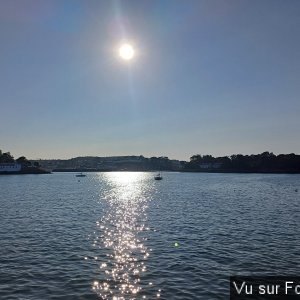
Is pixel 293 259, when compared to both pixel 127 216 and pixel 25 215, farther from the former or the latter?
pixel 25 215

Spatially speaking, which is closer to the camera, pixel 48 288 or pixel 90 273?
pixel 48 288

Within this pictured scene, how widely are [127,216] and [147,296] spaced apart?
1667 inches

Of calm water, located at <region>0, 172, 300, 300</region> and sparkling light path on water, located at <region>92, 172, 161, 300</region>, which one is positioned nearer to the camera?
sparkling light path on water, located at <region>92, 172, 161, 300</region>

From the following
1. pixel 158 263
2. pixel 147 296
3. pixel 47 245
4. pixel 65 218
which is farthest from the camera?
pixel 65 218

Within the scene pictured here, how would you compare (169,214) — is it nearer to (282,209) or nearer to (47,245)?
(282,209)

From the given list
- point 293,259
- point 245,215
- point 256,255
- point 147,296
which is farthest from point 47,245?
point 245,215

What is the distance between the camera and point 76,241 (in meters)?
39.8

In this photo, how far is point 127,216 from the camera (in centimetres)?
6519

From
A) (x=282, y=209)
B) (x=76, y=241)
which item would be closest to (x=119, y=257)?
(x=76, y=241)

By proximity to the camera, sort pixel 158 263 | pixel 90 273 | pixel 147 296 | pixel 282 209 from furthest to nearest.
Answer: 1. pixel 282 209
2. pixel 158 263
3. pixel 90 273
4. pixel 147 296

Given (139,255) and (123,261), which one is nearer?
(123,261)

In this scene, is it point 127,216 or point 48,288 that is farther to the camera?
point 127,216

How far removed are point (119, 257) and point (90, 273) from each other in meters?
5.78

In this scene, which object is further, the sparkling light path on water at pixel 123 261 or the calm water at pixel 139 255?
the calm water at pixel 139 255
